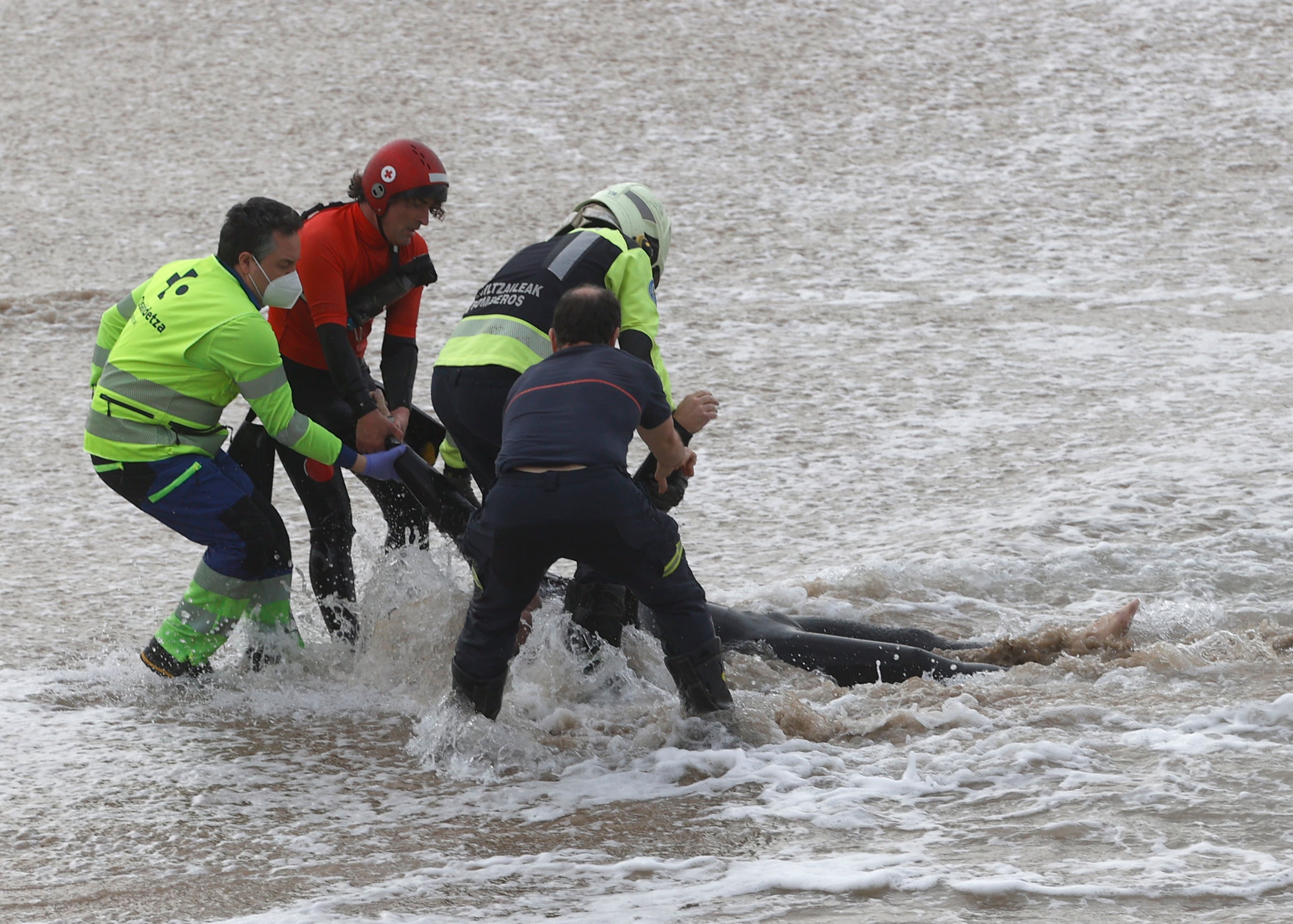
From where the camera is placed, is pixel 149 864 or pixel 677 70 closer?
pixel 149 864

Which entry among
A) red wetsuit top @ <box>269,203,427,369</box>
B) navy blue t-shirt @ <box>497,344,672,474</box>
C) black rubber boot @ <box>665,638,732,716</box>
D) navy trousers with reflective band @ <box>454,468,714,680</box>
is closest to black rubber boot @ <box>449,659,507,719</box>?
navy trousers with reflective band @ <box>454,468,714,680</box>

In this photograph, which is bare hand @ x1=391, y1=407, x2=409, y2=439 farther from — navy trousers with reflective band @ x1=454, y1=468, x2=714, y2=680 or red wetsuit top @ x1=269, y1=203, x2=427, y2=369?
navy trousers with reflective band @ x1=454, y1=468, x2=714, y2=680

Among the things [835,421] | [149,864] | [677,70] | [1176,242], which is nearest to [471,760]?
[149,864]

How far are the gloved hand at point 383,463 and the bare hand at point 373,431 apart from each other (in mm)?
93

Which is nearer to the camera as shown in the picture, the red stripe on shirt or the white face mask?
the red stripe on shirt

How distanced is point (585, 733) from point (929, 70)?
432 inches

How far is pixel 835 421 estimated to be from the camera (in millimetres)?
8312

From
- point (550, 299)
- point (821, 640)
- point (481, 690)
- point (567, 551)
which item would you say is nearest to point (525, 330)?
point (550, 299)

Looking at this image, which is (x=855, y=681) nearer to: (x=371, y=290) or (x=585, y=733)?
(x=585, y=733)

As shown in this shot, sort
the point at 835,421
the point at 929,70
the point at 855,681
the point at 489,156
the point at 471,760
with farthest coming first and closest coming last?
1. the point at 929,70
2. the point at 489,156
3. the point at 835,421
4. the point at 855,681
5. the point at 471,760

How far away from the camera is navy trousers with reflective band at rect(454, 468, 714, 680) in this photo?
408 centimetres

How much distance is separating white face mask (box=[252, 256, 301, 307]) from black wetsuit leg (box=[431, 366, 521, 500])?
537mm

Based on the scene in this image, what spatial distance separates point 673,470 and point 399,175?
1.50 meters

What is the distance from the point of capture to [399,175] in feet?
16.8
